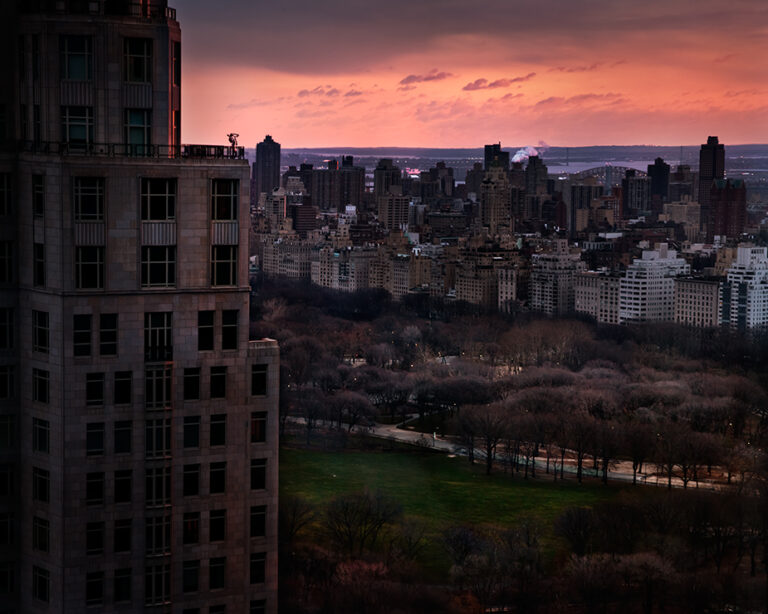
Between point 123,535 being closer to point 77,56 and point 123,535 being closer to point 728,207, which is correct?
point 77,56

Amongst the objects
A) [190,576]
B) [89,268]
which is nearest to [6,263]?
[89,268]

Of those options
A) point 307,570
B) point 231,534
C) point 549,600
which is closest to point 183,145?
point 231,534

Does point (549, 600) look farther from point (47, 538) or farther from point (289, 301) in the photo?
point (289, 301)

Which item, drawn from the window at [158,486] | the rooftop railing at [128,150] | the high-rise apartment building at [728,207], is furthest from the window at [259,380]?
the high-rise apartment building at [728,207]

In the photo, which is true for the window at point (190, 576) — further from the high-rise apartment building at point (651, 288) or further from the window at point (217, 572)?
the high-rise apartment building at point (651, 288)

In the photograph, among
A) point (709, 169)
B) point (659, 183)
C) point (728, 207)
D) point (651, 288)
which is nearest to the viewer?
point (709, 169)

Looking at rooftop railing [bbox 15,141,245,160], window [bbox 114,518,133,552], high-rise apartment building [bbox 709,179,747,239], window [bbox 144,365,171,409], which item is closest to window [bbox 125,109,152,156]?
rooftop railing [bbox 15,141,245,160]

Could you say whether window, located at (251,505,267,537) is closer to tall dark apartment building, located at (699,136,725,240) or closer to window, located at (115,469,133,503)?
window, located at (115,469,133,503)
